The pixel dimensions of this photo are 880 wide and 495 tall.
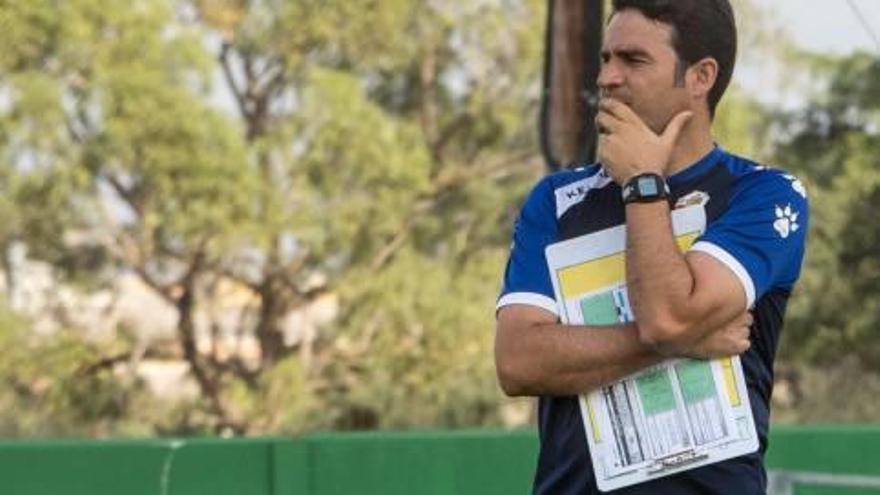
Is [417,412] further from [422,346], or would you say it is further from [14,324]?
[14,324]

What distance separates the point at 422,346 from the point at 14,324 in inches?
238

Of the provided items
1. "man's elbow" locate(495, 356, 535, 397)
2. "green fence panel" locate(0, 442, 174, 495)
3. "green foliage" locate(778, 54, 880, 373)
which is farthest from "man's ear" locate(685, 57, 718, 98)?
"green foliage" locate(778, 54, 880, 373)

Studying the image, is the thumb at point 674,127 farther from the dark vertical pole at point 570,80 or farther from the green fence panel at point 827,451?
the dark vertical pole at point 570,80

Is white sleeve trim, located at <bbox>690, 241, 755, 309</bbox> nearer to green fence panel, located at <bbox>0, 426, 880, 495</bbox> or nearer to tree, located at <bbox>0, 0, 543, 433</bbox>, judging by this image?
green fence panel, located at <bbox>0, 426, 880, 495</bbox>

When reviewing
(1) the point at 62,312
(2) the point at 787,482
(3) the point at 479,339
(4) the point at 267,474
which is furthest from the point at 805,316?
(2) the point at 787,482

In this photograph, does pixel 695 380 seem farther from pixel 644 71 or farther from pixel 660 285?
pixel 644 71

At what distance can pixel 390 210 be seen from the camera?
34.3 m

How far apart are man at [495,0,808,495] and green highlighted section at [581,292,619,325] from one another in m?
0.03

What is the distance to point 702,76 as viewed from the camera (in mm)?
3166

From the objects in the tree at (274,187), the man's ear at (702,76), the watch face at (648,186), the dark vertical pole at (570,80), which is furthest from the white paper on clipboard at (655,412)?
the tree at (274,187)

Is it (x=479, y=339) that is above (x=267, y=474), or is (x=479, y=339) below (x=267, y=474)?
below

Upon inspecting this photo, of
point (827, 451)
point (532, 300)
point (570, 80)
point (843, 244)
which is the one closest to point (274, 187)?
point (843, 244)

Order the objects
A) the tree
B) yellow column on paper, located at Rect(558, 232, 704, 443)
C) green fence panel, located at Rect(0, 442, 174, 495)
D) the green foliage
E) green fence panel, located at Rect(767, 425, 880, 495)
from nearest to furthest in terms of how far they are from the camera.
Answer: yellow column on paper, located at Rect(558, 232, 704, 443) < green fence panel, located at Rect(0, 442, 174, 495) < green fence panel, located at Rect(767, 425, 880, 495) < the tree < the green foliage

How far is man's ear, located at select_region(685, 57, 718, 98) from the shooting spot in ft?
10.3
